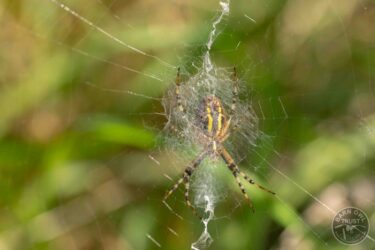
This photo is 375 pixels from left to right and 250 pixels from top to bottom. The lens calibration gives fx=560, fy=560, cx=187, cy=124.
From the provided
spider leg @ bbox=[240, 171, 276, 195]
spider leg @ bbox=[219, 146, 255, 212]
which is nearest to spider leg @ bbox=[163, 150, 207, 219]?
spider leg @ bbox=[219, 146, 255, 212]

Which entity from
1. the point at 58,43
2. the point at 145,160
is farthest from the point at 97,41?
the point at 145,160

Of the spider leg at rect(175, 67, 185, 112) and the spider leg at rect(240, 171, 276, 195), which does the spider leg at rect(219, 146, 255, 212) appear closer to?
the spider leg at rect(240, 171, 276, 195)

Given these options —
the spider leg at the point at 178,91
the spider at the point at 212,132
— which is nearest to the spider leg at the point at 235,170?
the spider at the point at 212,132

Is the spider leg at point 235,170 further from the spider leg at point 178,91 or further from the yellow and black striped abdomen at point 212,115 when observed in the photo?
the spider leg at point 178,91

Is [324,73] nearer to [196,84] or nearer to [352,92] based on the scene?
[352,92]

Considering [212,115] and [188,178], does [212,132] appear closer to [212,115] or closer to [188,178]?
[212,115]

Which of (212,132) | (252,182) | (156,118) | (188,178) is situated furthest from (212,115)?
(188,178)
